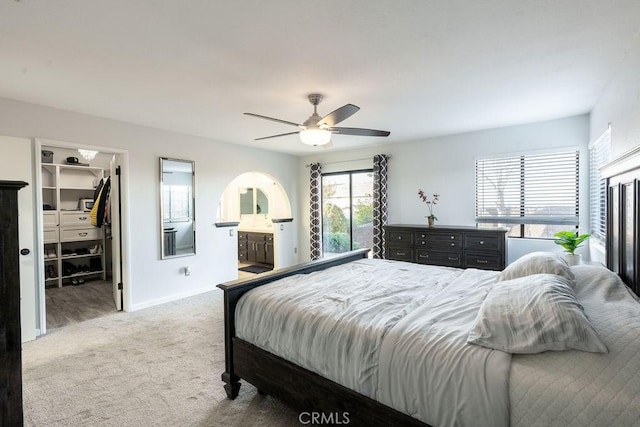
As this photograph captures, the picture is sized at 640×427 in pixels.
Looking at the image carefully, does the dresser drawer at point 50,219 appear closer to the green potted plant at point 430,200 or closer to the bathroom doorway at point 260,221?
the bathroom doorway at point 260,221

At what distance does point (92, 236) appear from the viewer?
582 cm

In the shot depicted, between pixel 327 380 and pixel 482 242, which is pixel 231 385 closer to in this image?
pixel 327 380

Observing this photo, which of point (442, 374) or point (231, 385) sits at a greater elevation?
point (442, 374)

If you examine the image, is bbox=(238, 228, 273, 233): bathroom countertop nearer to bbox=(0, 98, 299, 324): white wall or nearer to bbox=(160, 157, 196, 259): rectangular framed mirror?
bbox=(0, 98, 299, 324): white wall

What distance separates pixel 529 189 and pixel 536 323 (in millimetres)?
3751

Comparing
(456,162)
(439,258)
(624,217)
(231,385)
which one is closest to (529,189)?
(456,162)

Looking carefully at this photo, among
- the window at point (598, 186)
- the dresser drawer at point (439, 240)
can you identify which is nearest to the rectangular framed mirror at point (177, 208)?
the dresser drawer at point (439, 240)

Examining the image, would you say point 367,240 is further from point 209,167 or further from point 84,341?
point 84,341

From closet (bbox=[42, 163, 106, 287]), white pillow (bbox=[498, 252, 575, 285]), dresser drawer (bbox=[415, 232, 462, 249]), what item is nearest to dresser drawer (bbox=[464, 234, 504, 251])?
dresser drawer (bbox=[415, 232, 462, 249])

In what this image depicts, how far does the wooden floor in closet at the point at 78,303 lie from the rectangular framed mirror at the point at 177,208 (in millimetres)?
1082

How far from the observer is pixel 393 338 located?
156cm

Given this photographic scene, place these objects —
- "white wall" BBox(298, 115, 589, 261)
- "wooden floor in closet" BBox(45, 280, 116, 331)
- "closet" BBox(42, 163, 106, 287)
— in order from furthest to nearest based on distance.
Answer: "closet" BBox(42, 163, 106, 287) < "white wall" BBox(298, 115, 589, 261) < "wooden floor in closet" BBox(45, 280, 116, 331)

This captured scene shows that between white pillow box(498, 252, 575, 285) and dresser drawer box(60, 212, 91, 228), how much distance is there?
263 inches

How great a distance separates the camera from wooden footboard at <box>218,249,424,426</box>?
1.56 metres
